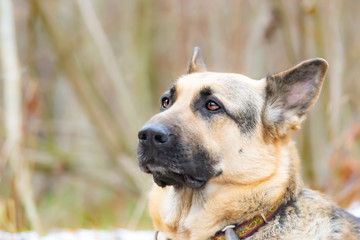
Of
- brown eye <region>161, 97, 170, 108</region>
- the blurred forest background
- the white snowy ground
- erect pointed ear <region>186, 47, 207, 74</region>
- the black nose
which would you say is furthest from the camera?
the blurred forest background

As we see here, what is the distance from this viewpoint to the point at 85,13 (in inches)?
323

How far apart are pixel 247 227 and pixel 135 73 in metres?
8.66

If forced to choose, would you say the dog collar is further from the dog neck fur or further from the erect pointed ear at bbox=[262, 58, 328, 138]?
the erect pointed ear at bbox=[262, 58, 328, 138]

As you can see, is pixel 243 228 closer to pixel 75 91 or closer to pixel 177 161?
pixel 177 161

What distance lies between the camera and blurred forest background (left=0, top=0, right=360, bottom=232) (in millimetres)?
6695

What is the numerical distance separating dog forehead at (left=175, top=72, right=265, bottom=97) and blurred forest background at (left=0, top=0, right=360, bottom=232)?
257 centimetres

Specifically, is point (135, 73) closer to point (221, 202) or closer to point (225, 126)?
point (225, 126)

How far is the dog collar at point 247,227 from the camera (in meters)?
3.49

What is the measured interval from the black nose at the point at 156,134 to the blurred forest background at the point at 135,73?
8.55ft

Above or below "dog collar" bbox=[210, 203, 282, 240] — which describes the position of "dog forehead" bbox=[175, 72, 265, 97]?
above

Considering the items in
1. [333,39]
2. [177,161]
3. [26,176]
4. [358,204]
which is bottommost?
[358,204]

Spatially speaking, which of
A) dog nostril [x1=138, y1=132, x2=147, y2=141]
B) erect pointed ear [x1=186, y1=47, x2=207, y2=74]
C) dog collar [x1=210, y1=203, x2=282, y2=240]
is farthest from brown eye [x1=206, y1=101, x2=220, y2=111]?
erect pointed ear [x1=186, y1=47, x2=207, y2=74]

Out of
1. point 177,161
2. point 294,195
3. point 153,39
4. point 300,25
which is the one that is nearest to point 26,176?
point 177,161

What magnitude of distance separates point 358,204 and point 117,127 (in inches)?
200
